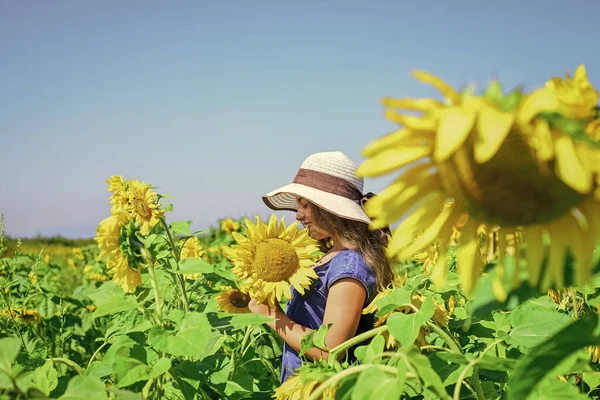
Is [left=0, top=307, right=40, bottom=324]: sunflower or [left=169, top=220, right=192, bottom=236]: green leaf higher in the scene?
[left=169, top=220, right=192, bottom=236]: green leaf

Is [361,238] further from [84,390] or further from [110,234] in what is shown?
[84,390]

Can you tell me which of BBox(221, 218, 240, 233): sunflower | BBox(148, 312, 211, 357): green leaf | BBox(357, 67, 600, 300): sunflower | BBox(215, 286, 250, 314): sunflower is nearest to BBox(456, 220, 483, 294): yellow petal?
BBox(357, 67, 600, 300): sunflower

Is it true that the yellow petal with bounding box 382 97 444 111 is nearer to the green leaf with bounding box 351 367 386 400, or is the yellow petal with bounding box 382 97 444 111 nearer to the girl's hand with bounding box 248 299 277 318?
the green leaf with bounding box 351 367 386 400

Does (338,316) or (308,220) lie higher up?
(308,220)

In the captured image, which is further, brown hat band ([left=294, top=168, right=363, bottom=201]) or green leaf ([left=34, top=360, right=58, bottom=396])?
brown hat band ([left=294, top=168, right=363, bottom=201])

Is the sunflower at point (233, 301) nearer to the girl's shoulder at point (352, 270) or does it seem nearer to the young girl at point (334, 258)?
the young girl at point (334, 258)

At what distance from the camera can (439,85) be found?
76cm

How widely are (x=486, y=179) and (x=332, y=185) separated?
1643mm

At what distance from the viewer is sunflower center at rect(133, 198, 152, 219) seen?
2.31 m

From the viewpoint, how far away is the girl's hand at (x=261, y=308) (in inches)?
88.8

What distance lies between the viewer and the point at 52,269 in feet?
19.0

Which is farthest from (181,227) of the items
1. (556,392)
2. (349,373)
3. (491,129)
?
(491,129)

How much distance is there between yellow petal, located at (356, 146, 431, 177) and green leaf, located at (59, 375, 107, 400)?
58cm

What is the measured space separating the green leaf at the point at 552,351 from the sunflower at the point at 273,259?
54.2 inches
